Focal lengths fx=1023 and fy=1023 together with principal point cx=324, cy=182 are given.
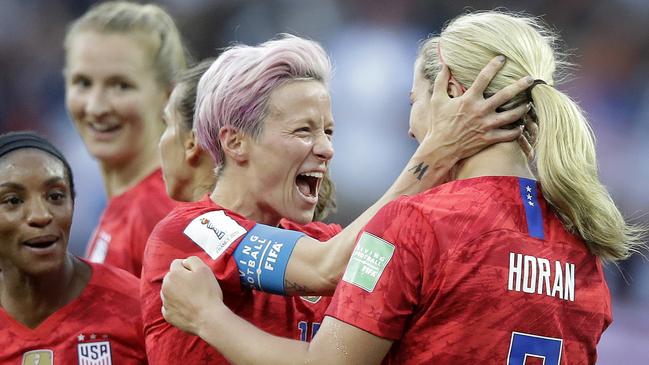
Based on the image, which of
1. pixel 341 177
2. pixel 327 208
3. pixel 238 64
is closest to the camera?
pixel 238 64

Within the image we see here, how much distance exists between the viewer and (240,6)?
9.52 metres

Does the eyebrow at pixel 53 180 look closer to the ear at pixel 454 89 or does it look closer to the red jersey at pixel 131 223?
the red jersey at pixel 131 223

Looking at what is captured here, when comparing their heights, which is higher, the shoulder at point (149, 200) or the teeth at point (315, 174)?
the teeth at point (315, 174)

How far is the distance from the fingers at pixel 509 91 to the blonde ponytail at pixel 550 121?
0.10 feet

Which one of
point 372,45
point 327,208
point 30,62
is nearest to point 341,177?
point 372,45

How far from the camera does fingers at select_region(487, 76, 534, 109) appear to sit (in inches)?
110

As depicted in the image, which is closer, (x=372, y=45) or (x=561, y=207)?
(x=561, y=207)

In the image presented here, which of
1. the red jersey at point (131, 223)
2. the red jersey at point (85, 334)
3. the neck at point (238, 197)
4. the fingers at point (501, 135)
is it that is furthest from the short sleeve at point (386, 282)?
the red jersey at point (131, 223)

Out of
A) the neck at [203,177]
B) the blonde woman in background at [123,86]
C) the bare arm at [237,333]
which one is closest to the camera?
the bare arm at [237,333]

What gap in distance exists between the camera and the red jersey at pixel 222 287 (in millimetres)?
3105

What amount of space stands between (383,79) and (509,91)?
6299 millimetres

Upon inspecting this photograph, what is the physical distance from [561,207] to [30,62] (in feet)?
26.6

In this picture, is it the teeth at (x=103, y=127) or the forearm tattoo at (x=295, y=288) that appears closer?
the forearm tattoo at (x=295, y=288)

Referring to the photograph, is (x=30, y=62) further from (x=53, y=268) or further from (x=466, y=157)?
(x=466, y=157)
